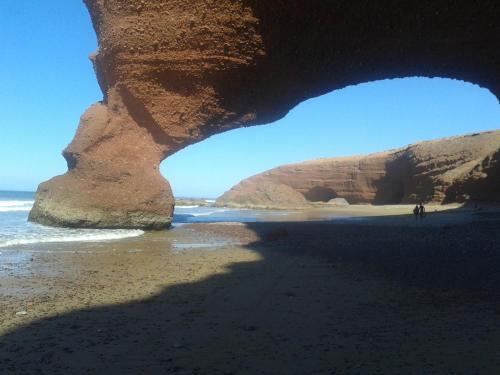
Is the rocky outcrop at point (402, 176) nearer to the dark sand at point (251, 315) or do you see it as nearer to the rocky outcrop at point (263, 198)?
the rocky outcrop at point (263, 198)

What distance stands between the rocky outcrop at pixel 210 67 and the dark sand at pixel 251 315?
5706 millimetres

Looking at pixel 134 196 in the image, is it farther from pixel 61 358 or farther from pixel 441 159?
pixel 441 159

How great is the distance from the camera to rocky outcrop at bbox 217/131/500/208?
1058 inches

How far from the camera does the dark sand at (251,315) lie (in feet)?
8.40

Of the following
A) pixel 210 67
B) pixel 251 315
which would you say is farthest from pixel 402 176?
pixel 251 315

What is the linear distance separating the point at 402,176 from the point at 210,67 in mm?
32344

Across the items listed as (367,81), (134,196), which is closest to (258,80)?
(367,81)

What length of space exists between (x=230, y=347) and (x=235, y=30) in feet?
32.1

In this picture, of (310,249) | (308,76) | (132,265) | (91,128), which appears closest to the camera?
(132,265)

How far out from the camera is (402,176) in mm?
40250

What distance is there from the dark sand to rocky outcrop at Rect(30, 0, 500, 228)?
225 inches

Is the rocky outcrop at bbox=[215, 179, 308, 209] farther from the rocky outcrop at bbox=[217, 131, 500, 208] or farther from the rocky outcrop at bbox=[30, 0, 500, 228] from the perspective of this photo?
the rocky outcrop at bbox=[30, 0, 500, 228]

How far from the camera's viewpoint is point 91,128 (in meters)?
13.6

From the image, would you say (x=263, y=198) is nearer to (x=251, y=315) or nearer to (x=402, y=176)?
(x=402, y=176)
